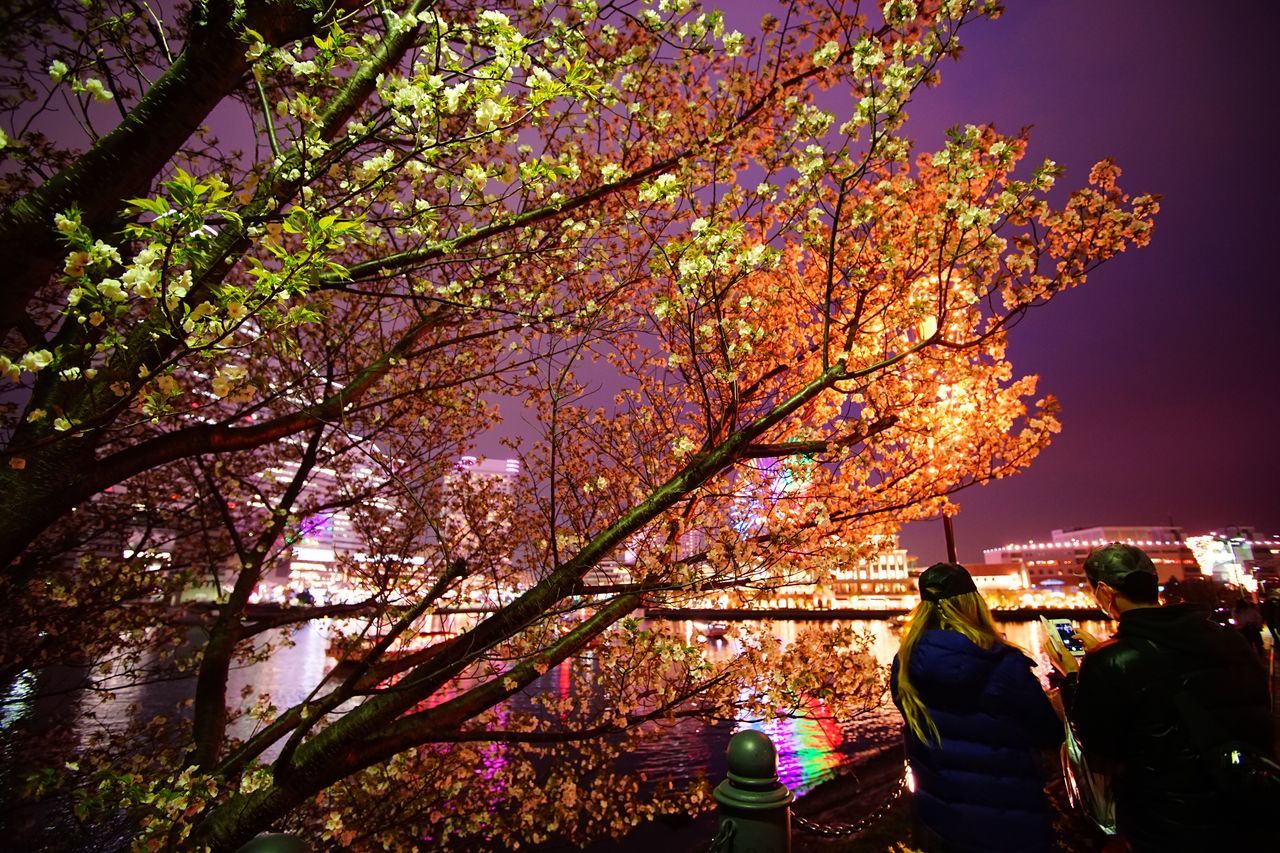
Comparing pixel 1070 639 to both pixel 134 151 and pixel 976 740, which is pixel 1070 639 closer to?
pixel 976 740

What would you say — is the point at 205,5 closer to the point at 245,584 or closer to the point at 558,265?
the point at 558,265

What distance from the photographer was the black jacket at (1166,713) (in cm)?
270

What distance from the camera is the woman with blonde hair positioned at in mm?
3020

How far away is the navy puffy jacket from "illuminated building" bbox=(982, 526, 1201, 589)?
163 m

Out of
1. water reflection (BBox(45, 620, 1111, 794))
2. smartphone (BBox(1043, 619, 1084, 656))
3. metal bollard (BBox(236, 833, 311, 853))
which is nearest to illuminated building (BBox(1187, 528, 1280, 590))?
water reflection (BBox(45, 620, 1111, 794))

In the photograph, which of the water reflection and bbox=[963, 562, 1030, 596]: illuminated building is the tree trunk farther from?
bbox=[963, 562, 1030, 596]: illuminated building

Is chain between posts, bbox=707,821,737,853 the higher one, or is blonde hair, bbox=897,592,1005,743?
blonde hair, bbox=897,592,1005,743

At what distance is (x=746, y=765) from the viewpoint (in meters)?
3.39

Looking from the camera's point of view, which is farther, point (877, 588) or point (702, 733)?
point (877, 588)

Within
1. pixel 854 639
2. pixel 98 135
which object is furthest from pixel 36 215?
pixel 854 639

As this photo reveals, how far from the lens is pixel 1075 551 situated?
170 m

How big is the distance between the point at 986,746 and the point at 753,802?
1.39 m

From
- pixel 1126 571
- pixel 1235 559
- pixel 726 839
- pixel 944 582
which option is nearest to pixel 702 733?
pixel 726 839

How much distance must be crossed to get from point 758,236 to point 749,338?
60.6 inches
